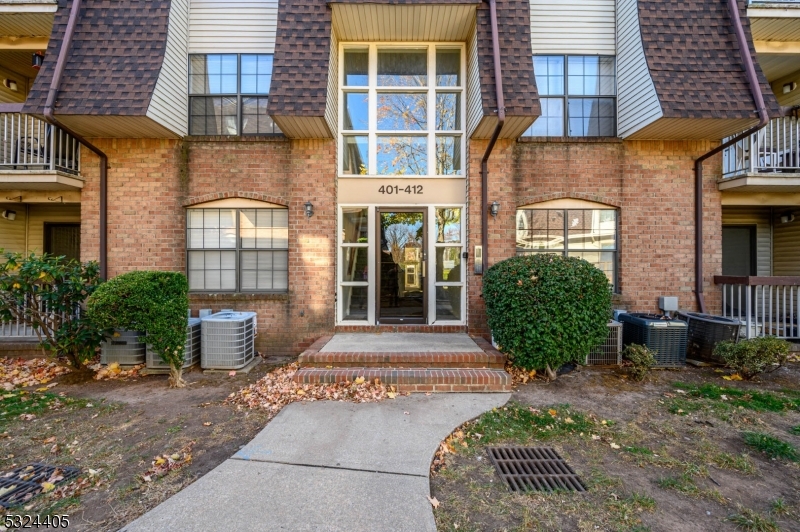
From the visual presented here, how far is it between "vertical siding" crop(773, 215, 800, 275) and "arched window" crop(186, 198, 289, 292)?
11020 mm

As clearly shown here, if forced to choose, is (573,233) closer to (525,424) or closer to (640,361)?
(640,361)

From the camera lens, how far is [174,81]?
607 cm

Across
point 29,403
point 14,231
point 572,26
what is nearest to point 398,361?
point 29,403

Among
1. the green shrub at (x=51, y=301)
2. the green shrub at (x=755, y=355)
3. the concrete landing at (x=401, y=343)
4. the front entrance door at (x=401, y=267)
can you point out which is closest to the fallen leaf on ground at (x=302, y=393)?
the concrete landing at (x=401, y=343)

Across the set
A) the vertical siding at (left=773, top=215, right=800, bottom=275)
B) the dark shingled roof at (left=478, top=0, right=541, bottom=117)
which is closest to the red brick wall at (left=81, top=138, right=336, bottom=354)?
the dark shingled roof at (left=478, top=0, right=541, bottom=117)

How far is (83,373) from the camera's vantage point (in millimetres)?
5273

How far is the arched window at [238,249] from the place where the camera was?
21.1 feet

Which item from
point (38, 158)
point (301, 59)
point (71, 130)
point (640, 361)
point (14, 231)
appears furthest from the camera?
point (14, 231)

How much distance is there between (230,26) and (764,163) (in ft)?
34.6

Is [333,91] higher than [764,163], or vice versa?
[333,91]

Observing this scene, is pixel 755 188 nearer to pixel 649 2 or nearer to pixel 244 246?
pixel 649 2

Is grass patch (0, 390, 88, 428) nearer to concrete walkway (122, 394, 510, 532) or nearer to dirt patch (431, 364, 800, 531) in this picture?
concrete walkway (122, 394, 510, 532)

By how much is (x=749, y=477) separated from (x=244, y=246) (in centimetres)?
721

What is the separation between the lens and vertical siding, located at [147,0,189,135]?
569 centimetres
